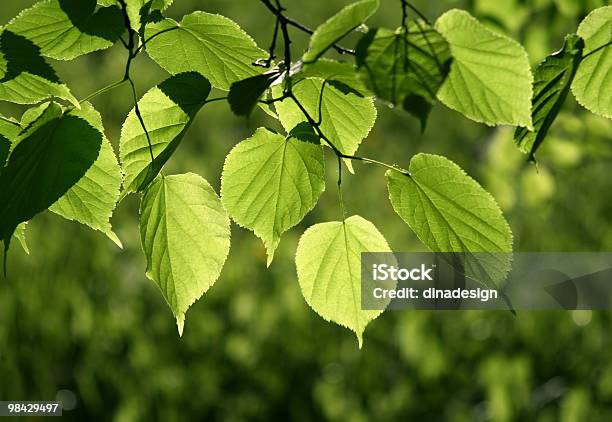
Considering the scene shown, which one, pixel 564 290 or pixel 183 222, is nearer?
pixel 183 222

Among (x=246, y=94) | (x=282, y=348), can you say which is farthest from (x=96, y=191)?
(x=282, y=348)

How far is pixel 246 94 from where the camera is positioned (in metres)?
0.45

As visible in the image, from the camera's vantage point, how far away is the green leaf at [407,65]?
398 millimetres

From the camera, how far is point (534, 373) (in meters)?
2.10

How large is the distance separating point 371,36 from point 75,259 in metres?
2.22

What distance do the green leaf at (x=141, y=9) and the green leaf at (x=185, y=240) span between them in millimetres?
125

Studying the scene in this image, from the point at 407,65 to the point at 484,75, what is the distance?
0.22 feet

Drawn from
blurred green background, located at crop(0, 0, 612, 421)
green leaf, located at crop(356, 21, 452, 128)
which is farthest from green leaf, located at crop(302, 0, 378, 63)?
blurred green background, located at crop(0, 0, 612, 421)

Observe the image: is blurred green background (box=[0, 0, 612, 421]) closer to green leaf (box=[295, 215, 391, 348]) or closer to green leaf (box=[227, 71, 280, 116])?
green leaf (box=[295, 215, 391, 348])

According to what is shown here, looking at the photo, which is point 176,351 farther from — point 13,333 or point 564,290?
point 564,290

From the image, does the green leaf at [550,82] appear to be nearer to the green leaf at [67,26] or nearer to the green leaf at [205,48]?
the green leaf at [205,48]

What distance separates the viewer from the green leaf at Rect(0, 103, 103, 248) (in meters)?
0.50

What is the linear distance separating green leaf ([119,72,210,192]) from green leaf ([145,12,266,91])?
0.03 metres

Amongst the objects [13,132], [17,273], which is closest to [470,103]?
[13,132]
